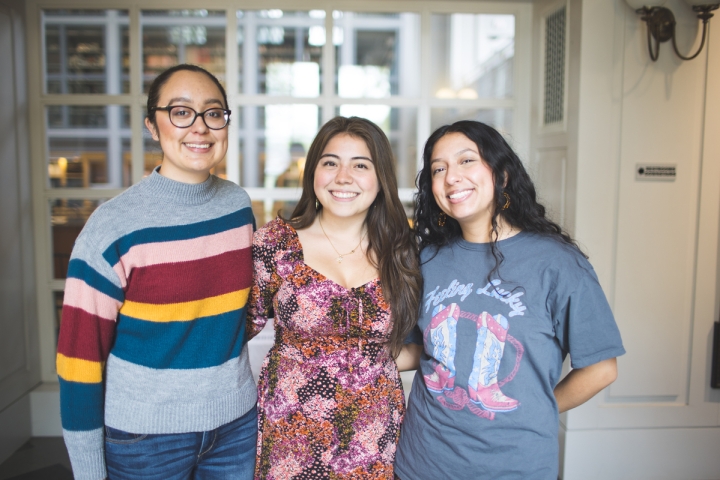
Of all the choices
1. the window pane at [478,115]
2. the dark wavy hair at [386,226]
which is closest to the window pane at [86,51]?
the window pane at [478,115]

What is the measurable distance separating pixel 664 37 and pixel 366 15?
1466 millimetres

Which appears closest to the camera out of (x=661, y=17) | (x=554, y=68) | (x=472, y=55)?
(x=661, y=17)

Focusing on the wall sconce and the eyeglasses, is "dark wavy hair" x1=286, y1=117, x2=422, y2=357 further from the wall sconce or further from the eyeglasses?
the wall sconce

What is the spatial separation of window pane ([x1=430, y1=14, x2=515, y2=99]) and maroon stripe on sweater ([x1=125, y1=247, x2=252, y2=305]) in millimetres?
2041

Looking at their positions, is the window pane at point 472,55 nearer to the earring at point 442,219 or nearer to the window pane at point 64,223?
the earring at point 442,219

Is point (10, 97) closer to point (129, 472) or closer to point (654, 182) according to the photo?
point (129, 472)

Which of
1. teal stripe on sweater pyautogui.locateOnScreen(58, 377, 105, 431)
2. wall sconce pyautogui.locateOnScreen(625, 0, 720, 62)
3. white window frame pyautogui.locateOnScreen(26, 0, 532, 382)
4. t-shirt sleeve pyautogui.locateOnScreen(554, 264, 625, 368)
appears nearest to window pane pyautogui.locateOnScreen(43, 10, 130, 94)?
white window frame pyautogui.locateOnScreen(26, 0, 532, 382)

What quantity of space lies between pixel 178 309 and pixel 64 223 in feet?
7.09

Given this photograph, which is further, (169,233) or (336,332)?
(336,332)

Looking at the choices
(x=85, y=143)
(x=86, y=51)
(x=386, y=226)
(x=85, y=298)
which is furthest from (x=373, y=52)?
(x=85, y=298)

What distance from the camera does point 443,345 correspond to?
136 cm

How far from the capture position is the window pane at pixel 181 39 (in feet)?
A: 9.80

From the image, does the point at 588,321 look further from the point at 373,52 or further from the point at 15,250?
the point at 15,250

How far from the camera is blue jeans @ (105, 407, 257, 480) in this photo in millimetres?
1291
